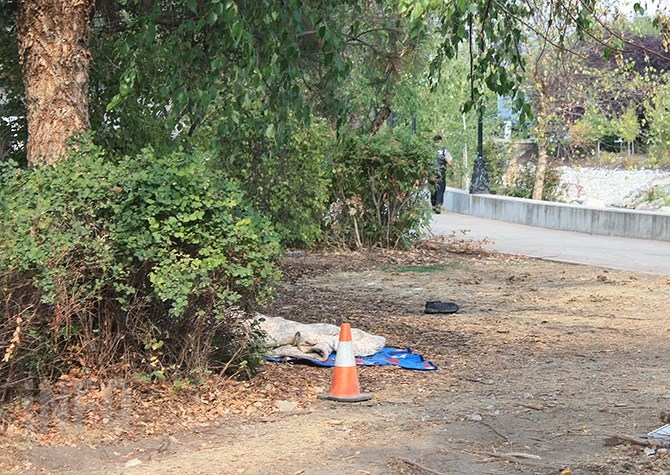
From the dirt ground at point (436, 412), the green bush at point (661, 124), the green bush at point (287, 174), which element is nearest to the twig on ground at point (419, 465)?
the dirt ground at point (436, 412)

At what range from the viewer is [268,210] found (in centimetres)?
1464

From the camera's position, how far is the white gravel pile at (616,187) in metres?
27.9

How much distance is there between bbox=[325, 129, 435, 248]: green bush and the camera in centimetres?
1611

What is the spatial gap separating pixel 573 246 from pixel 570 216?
3.42m

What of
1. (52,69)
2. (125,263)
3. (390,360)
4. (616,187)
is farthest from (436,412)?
(616,187)

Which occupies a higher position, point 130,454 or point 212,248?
point 212,248

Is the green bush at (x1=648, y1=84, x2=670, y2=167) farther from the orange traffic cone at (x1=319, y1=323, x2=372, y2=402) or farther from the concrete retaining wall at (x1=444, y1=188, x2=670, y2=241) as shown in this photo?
the orange traffic cone at (x1=319, y1=323, x2=372, y2=402)

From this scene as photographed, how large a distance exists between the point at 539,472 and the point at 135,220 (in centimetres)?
262

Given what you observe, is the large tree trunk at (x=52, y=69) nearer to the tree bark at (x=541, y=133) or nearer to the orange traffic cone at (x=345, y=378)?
the orange traffic cone at (x=345, y=378)

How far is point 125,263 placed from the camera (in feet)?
21.1

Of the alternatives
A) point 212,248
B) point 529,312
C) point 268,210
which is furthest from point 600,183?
point 212,248

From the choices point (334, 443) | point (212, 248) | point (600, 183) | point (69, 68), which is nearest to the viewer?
point (334, 443)

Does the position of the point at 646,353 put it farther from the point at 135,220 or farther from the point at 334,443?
the point at 135,220

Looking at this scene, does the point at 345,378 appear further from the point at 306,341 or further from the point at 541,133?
the point at 541,133
